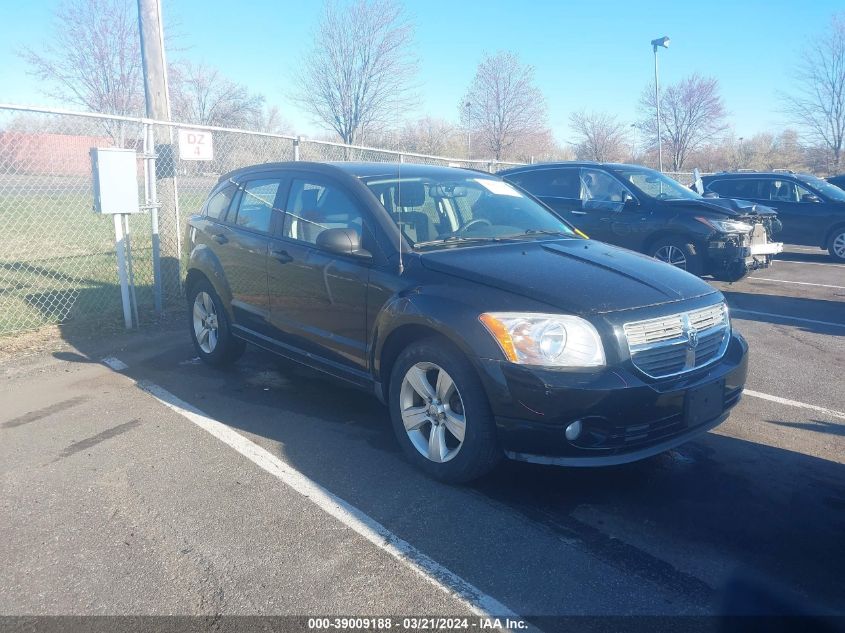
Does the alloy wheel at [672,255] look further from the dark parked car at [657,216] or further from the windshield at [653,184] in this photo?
the windshield at [653,184]

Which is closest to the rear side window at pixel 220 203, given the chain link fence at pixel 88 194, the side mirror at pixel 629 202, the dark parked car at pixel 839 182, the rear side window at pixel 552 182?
the chain link fence at pixel 88 194

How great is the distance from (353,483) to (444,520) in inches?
25.5

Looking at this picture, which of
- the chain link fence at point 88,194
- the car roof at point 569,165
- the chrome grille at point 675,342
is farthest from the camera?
the car roof at point 569,165

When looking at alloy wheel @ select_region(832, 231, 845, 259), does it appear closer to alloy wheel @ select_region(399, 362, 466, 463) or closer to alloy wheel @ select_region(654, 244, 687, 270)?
alloy wheel @ select_region(654, 244, 687, 270)

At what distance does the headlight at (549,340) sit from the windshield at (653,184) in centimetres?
684

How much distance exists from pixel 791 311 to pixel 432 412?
20.9 feet

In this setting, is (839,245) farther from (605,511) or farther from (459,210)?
(605,511)

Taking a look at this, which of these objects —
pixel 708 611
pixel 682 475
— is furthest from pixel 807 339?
pixel 708 611

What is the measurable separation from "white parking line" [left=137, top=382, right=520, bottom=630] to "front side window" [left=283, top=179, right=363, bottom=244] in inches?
57.0

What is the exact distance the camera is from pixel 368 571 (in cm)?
296

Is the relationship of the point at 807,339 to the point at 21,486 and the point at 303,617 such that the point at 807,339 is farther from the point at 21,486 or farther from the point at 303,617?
the point at 21,486

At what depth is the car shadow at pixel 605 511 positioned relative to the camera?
9.52ft

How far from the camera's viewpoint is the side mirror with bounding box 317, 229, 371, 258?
4121 mm

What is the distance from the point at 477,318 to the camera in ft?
11.4
